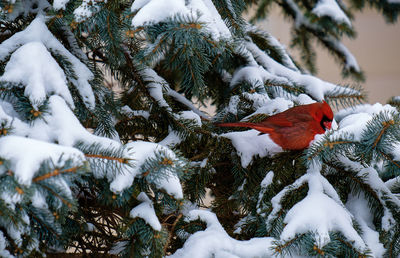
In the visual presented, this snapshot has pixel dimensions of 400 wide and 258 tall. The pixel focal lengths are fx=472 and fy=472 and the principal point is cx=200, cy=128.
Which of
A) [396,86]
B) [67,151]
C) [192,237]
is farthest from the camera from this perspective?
[396,86]

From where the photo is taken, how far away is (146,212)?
3.17 feet

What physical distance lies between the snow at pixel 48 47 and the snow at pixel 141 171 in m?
0.21

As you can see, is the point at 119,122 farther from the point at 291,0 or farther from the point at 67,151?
the point at 291,0

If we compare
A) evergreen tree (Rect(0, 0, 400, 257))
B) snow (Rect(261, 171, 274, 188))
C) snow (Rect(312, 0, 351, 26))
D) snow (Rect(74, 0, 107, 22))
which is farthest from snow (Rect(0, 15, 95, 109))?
snow (Rect(312, 0, 351, 26))

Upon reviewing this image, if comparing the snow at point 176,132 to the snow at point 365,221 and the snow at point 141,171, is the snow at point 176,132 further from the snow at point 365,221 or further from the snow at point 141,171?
the snow at point 365,221

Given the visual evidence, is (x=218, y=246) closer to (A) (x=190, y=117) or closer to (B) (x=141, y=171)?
(B) (x=141, y=171)

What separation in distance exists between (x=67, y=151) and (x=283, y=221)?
19.6 inches

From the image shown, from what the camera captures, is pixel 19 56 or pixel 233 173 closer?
pixel 19 56

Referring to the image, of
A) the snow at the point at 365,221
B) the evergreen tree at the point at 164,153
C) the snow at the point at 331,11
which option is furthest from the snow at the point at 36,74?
the snow at the point at 331,11

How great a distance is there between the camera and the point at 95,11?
1.05 meters

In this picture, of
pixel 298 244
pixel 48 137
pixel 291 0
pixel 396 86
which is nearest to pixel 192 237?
pixel 298 244

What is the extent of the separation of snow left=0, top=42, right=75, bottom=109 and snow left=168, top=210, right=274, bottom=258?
40 cm

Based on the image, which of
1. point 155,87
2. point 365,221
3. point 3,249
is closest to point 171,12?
point 155,87

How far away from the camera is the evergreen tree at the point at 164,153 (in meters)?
0.88
